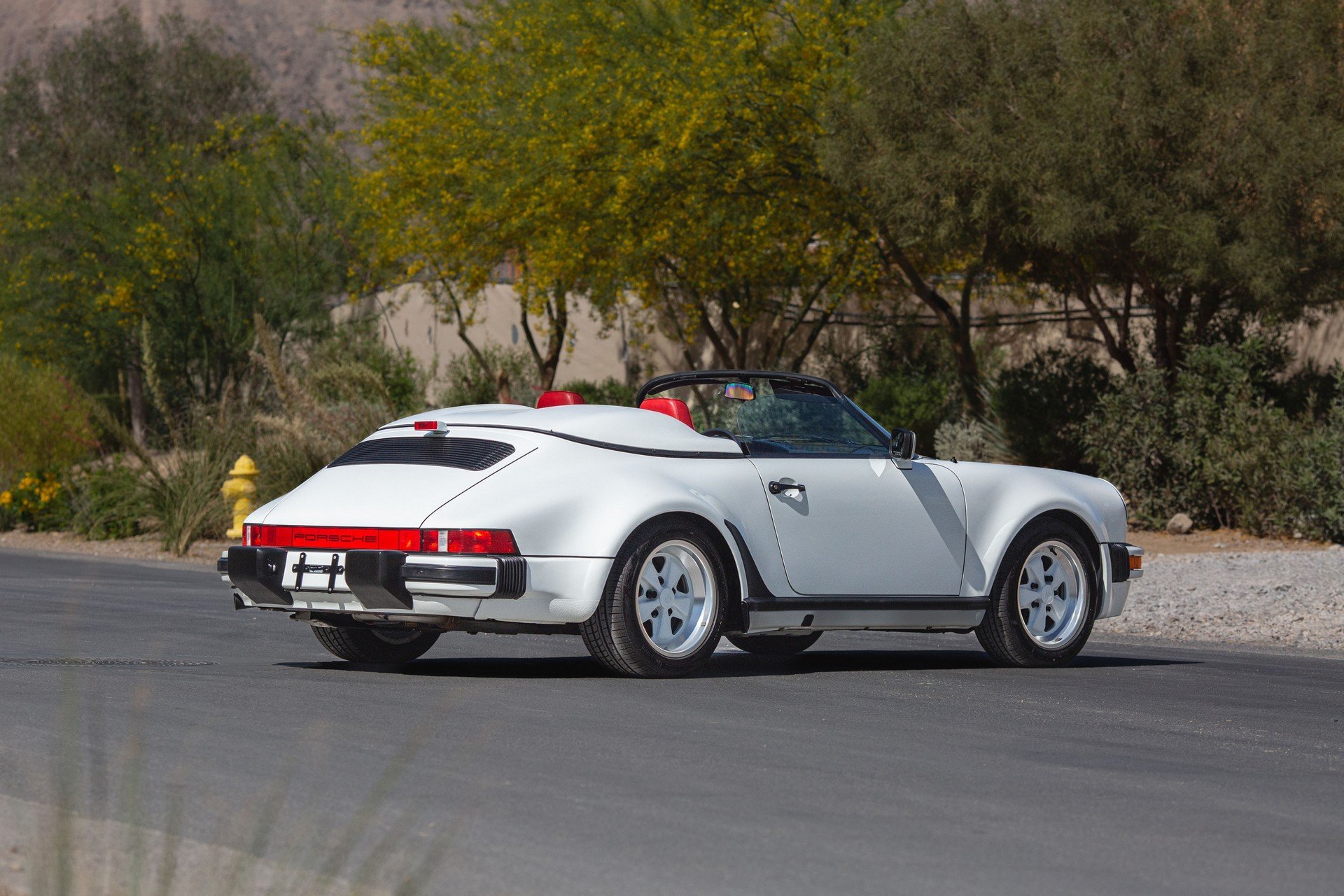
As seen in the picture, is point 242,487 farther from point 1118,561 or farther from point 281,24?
point 281,24

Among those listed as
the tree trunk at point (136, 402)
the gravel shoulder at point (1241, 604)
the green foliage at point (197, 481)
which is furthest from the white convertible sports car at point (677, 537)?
the tree trunk at point (136, 402)

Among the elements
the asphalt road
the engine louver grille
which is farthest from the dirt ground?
the engine louver grille

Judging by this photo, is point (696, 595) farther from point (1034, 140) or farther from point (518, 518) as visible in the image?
point (1034, 140)

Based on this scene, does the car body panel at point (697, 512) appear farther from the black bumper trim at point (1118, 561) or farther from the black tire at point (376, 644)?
the black tire at point (376, 644)

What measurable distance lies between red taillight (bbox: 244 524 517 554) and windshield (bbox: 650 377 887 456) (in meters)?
1.68

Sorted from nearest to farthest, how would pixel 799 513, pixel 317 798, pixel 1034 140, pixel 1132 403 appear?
pixel 317 798 → pixel 799 513 → pixel 1034 140 → pixel 1132 403

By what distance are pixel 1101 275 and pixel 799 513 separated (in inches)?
743

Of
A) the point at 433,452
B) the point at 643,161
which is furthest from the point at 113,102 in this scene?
the point at 433,452

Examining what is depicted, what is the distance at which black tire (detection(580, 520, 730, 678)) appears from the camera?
8.76 m

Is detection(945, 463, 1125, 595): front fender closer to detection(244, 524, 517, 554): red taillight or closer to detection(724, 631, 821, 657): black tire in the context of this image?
detection(724, 631, 821, 657): black tire

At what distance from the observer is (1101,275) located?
2756 centimetres

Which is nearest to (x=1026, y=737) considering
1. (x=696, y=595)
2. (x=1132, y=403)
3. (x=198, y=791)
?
(x=696, y=595)

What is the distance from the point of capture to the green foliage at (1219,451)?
22000 mm

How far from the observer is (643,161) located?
1075 inches
